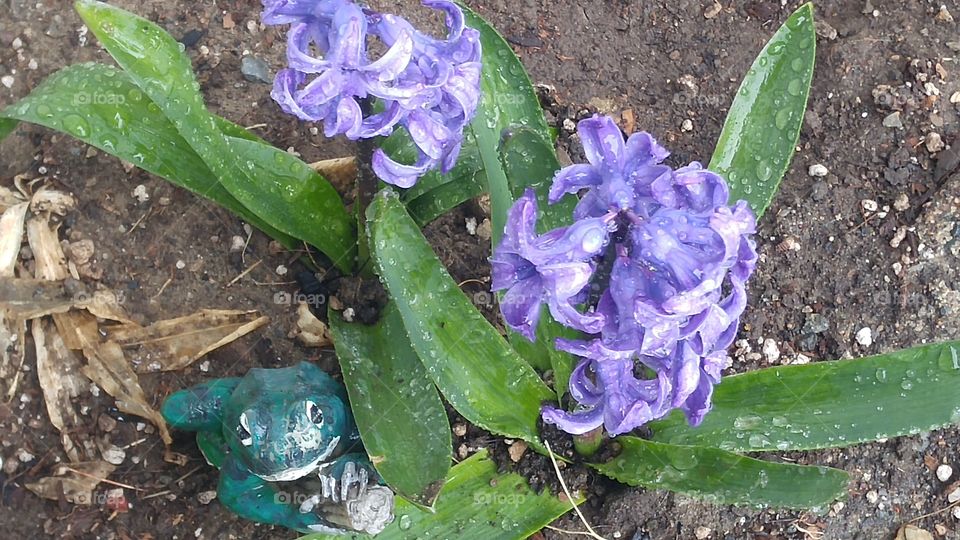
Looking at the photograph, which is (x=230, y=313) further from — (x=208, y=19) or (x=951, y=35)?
(x=951, y=35)

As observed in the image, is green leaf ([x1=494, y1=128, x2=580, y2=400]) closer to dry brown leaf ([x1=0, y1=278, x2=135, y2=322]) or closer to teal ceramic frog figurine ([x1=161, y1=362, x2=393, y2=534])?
teal ceramic frog figurine ([x1=161, y1=362, x2=393, y2=534])

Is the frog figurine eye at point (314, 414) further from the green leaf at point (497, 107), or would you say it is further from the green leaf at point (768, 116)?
the green leaf at point (768, 116)

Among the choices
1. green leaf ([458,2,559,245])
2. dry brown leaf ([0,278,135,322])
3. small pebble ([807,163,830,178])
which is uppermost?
green leaf ([458,2,559,245])

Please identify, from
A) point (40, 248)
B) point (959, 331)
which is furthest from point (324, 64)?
point (959, 331)

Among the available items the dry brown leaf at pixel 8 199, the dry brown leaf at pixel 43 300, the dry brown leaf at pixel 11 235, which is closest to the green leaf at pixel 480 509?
the dry brown leaf at pixel 43 300

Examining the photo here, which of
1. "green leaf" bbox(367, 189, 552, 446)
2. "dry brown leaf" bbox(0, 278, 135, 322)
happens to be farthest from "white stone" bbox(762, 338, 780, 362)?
"dry brown leaf" bbox(0, 278, 135, 322)

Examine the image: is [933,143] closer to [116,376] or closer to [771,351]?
[771,351]

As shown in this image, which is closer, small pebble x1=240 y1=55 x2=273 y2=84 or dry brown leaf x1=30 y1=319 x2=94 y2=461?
dry brown leaf x1=30 y1=319 x2=94 y2=461

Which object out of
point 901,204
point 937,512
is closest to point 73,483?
point 937,512
